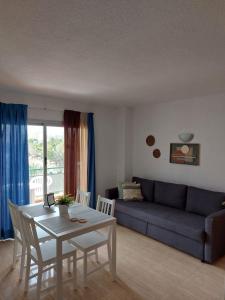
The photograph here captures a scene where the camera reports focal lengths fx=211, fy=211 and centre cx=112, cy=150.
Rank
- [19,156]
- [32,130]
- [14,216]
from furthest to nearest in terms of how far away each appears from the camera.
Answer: [32,130] < [19,156] < [14,216]

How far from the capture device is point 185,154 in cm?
417

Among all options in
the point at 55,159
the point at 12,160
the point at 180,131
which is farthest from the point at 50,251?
the point at 180,131

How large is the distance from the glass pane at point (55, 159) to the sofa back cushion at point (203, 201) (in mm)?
2538

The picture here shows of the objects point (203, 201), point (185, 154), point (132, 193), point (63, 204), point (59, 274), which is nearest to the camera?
point (59, 274)

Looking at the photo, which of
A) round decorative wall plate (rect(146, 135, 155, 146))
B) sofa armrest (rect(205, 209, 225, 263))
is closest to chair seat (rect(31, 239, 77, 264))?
sofa armrest (rect(205, 209, 225, 263))

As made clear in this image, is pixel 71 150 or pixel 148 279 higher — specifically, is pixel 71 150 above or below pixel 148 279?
above

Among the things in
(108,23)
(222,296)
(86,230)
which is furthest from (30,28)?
(222,296)

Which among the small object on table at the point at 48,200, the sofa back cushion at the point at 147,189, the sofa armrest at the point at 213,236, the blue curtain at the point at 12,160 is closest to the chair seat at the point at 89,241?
the small object on table at the point at 48,200

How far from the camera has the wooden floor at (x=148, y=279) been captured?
2318 mm

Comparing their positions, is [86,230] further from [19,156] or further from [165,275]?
[19,156]

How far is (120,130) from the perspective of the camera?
514cm

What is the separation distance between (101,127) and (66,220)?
2.74 meters

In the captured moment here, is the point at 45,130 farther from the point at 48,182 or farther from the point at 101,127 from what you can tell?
the point at 101,127

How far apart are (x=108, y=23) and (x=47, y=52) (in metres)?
0.77
